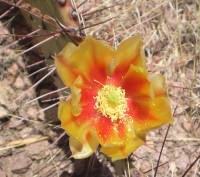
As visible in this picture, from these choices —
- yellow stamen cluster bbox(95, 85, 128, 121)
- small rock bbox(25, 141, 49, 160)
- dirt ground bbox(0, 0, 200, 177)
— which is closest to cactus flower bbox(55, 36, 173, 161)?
yellow stamen cluster bbox(95, 85, 128, 121)

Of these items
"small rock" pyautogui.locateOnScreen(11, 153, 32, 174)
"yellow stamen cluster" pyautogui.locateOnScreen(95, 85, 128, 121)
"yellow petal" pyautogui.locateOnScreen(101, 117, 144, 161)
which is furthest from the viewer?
"small rock" pyautogui.locateOnScreen(11, 153, 32, 174)

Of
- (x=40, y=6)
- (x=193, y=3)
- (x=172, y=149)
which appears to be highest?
(x=40, y=6)

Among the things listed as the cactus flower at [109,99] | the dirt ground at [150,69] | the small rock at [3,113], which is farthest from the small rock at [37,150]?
the cactus flower at [109,99]

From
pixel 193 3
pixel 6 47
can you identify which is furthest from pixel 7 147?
pixel 193 3

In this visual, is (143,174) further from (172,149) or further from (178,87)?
(178,87)

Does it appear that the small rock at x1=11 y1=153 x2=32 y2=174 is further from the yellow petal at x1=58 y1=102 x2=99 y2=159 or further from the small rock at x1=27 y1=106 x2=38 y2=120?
the yellow petal at x1=58 y1=102 x2=99 y2=159

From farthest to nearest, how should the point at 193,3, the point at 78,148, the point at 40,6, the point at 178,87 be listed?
the point at 193,3, the point at 178,87, the point at 40,6, the point at 78,148
